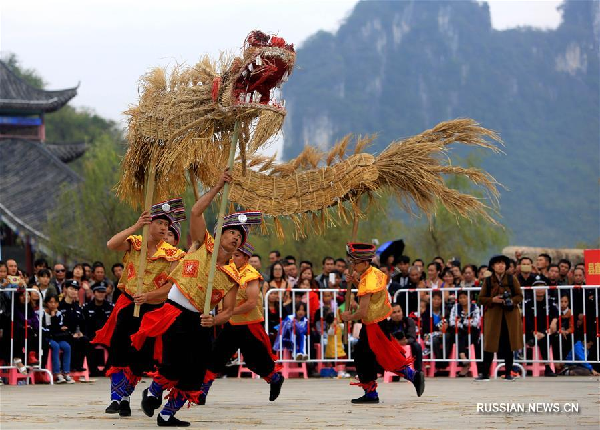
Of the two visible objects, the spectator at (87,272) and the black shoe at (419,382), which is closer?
the black shoe at (419,382)

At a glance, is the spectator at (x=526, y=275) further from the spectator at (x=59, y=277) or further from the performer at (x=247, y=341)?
the spectator at (x=59, y=277)

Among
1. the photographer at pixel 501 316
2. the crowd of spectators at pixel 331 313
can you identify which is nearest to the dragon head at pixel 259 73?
the crowd of spectators at pixel 331 313

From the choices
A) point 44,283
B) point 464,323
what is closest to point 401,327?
point 464,323

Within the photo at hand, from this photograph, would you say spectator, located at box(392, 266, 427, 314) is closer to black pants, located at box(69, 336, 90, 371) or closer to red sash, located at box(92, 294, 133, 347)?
black pants, located at box(69, 336, 90, 371)

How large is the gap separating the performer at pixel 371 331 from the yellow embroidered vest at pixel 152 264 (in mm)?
1904

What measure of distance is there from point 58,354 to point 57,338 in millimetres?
195

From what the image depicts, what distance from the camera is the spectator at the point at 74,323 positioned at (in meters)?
13.9

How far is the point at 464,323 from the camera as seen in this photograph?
14.4 m

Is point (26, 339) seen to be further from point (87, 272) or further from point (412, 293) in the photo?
point (412, 293)

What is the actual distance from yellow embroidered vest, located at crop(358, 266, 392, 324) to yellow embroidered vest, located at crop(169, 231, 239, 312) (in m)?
2.25

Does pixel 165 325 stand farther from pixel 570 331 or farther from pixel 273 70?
pixel 570 331

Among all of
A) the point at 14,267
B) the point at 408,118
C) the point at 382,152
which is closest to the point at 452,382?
the point at 382,152

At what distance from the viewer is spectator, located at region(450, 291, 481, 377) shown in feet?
47.3

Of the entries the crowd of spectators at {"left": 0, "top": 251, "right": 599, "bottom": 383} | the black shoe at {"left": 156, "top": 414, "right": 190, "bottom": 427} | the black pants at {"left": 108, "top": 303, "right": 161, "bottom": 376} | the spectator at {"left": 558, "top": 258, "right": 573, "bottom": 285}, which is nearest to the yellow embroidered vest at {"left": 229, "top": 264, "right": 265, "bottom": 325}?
the black pants at {"left": 108, "top": 303, "right": 161, "bottom": 376}
